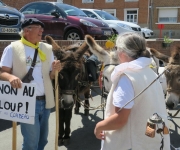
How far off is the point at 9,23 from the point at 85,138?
5.48 metres

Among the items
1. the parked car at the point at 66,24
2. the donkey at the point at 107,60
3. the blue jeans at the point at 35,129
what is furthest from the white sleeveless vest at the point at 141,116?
the parked car at the point at 66,24

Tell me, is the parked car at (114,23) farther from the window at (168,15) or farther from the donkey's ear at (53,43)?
the window at (168,15)

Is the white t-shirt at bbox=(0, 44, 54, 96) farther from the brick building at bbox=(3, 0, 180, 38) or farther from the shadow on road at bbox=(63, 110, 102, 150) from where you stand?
the brick building at bbox=(3, 0, 180, 38)

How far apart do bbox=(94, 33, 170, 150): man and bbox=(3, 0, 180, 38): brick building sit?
36479 millimetres

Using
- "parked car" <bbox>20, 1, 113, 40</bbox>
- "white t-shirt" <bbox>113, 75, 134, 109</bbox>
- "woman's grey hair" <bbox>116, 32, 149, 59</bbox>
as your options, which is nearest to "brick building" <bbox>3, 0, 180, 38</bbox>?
"parked car" <bbox>20, 1, 113, 40</bbox>

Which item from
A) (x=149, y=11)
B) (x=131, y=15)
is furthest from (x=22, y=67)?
(x=131, y=15)

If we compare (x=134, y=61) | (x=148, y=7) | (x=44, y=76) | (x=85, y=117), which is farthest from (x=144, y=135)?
(x=148, y=7)

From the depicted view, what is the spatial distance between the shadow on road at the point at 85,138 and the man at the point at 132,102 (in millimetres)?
2964

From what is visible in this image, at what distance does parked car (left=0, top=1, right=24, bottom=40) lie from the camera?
9.25 m

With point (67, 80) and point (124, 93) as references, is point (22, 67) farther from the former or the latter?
point (124, 93)

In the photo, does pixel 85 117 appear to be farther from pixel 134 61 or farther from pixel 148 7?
pixel 148 7

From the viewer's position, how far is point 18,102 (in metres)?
3.39

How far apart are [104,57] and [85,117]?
2640mm

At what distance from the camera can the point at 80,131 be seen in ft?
20.4
